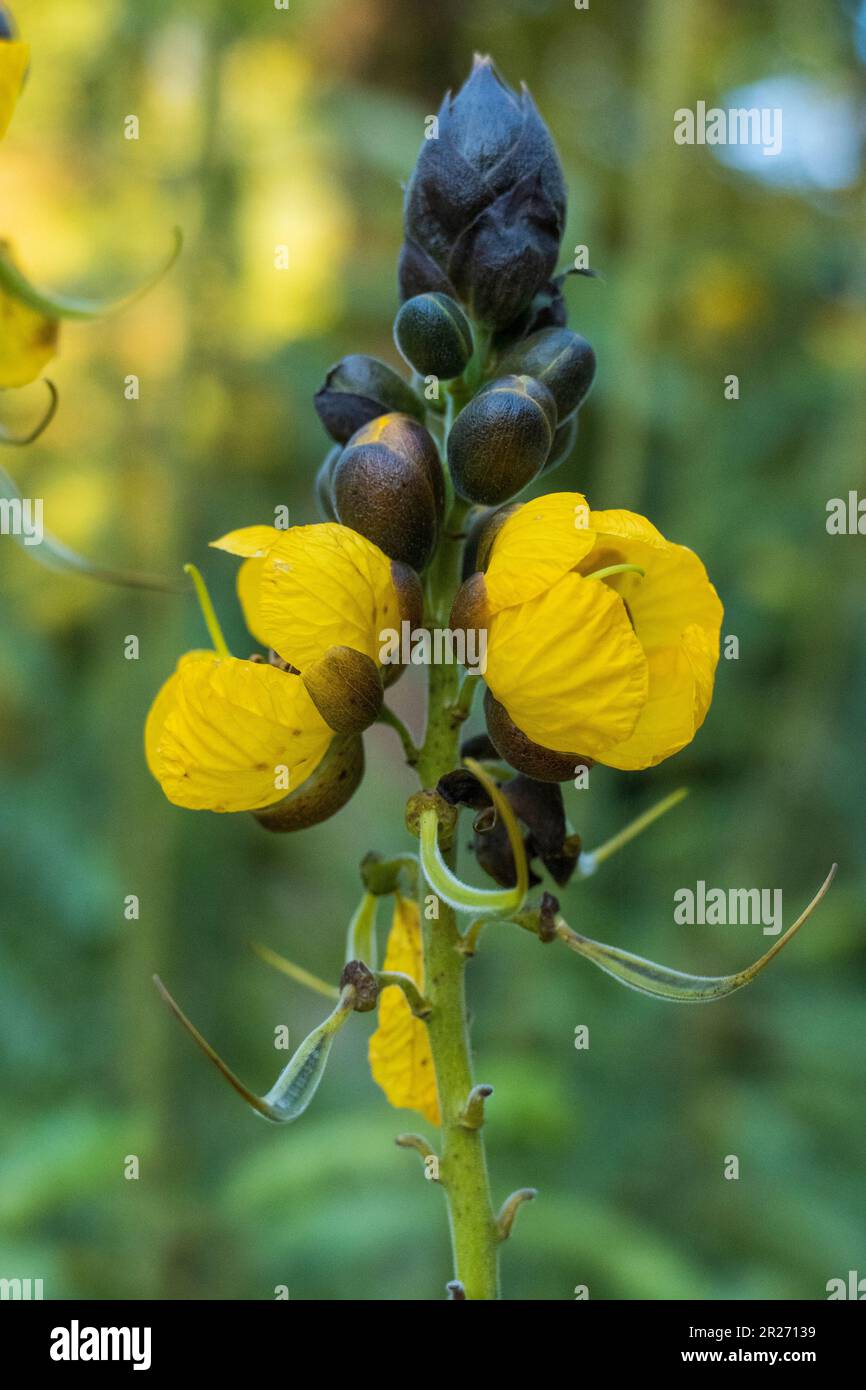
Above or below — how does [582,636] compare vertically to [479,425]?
below

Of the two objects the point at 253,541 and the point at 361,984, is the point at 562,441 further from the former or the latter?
the point at 361,984

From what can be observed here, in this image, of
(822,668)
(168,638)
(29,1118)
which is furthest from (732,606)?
(29,1118)

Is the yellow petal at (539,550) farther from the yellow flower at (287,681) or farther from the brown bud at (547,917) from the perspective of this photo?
the brown bud at (547,917)

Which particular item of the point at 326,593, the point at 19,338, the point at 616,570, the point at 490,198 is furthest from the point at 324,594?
the point at 19,338

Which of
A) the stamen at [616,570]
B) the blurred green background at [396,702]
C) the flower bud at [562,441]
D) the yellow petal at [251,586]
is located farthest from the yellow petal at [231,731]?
the blurred green background at [396,702]

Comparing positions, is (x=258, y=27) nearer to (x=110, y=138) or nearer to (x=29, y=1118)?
(x=110, y=138)

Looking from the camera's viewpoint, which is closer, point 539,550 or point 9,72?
point 539,550
